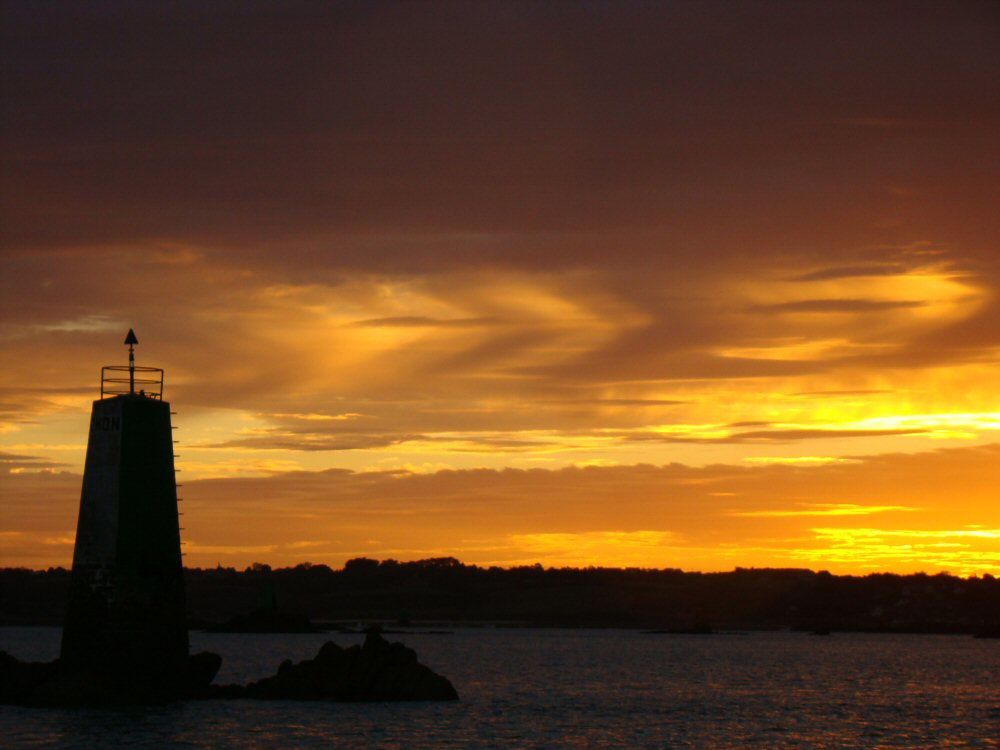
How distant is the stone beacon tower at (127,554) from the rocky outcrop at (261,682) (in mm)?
394

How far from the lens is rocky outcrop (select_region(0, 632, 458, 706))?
43.8 meters

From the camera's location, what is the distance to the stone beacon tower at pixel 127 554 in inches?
1711

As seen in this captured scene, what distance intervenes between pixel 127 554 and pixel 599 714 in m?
22.7

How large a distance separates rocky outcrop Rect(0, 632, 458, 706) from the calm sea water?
0.56m

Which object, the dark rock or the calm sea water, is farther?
the dark rock

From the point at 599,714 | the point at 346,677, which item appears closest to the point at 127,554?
the point at 346,677

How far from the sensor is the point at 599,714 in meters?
57.7

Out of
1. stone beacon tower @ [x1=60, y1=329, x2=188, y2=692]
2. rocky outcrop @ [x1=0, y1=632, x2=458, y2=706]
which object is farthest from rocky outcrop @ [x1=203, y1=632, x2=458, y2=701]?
stone beacon tower @ [x1=60, y1=329, x2=188, y2=692]

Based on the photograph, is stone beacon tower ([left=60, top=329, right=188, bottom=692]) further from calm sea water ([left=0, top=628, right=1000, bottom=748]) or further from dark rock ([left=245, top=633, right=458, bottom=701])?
dark rock ([left=245, top=633, right=458, bottom=701])

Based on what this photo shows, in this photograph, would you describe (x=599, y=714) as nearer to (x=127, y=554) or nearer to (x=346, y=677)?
(x=346, y=677)

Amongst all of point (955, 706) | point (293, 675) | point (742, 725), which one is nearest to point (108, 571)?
point (293, 675)

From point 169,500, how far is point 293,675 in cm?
1276

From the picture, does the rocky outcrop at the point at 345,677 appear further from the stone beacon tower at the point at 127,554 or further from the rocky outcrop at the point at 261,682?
the stone beacon tower at the point at 127,554

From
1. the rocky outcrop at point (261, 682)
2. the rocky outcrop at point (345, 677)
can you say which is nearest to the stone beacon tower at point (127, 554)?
the rocky outcrop at point (261, 682)
